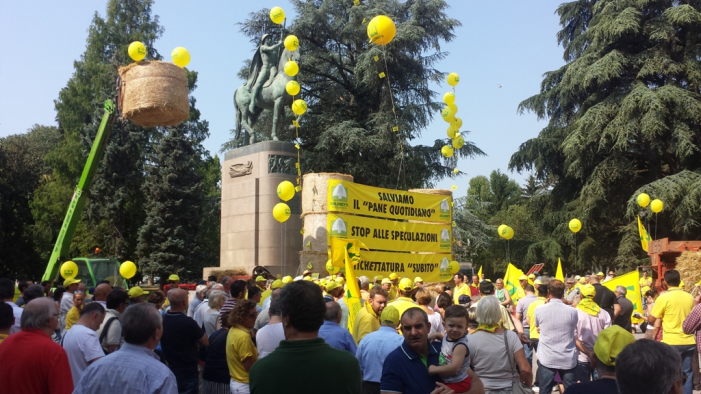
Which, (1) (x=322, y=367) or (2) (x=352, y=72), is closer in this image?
(1) (x=322, y=367)

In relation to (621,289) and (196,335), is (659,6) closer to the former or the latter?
(621,289)

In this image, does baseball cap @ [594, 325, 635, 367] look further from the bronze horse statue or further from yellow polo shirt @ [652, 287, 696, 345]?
the bronze horse statue

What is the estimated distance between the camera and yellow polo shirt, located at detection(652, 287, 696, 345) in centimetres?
819

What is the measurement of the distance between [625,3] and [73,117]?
29.5 m

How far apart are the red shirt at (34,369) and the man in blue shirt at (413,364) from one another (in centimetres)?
193

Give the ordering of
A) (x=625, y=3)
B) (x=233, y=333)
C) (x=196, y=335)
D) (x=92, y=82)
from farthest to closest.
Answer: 1. (x=92, y=82)
2. (x=625, y=3)
3. (x=196, y=335)
4. (x=233, y=333)

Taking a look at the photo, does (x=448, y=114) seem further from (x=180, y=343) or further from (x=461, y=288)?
(x=180, y=343)

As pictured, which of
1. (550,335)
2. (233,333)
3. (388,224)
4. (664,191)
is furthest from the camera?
(664,191)

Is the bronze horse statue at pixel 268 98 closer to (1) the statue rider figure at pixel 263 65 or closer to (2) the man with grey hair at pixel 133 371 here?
(1) the statue rider figure at pixel 263 65

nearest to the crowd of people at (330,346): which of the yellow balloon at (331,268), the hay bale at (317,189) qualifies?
the yellow balloon at (331,268)

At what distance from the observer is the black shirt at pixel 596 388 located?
3.15m

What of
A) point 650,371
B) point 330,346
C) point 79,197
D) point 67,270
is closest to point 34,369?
point 330,346

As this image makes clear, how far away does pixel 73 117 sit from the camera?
39469 mm

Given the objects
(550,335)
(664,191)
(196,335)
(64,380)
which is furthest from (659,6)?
(64,380)
